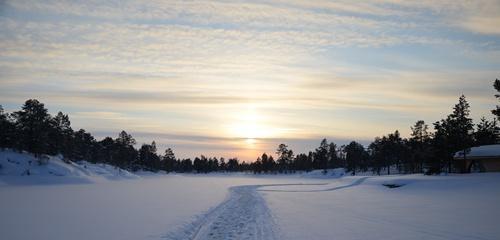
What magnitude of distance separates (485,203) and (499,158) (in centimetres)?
3105

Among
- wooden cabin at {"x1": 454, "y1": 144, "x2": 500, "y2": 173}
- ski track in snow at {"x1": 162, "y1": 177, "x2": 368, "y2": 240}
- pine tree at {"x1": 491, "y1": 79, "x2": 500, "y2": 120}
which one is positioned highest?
pine tree at {"x1": 491, "y1": 79, "x2": 500, "y2": 120}

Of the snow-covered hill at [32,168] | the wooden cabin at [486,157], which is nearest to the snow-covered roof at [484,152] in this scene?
the wooden cabin at [486,157]

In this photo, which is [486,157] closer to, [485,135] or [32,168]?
[485,135]

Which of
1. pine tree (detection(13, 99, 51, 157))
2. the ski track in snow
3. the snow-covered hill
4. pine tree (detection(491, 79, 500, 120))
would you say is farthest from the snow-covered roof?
pine tree (detection(13, 99, 51, 157))

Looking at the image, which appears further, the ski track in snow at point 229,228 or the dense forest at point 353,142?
the dense forest at point 353,142

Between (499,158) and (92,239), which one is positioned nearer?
(92,239)

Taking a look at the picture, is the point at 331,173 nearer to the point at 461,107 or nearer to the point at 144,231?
the point at 461,107

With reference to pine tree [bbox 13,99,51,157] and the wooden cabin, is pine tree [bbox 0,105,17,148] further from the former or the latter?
the wooden cabin

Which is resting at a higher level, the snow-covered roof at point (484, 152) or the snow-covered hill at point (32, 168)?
the snow-covered roof at point (484, 152)

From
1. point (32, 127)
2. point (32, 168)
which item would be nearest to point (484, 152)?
point (32, 168)

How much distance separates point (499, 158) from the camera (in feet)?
180

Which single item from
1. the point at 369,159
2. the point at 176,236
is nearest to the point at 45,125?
the point at 176,236

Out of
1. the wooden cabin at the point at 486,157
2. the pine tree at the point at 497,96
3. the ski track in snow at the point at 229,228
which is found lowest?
the ski track in snow at the point at 229,228

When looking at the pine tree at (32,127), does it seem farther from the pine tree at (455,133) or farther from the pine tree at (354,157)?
the pine tree at (354,157)
